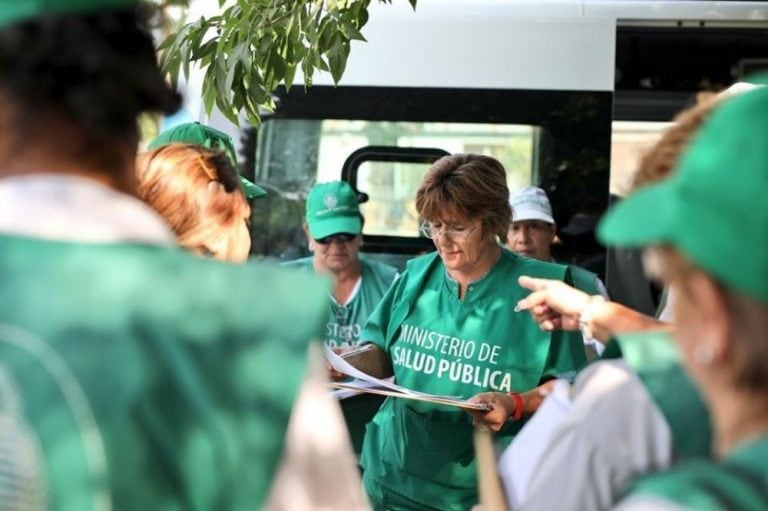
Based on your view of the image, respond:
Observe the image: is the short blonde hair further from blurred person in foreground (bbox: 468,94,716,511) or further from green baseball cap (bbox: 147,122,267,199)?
blurred person in foreground (bbox: 468,94,716,511)

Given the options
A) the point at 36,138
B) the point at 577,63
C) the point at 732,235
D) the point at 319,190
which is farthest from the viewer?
the point at 577,63

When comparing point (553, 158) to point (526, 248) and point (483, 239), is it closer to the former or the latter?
point (526, 248)

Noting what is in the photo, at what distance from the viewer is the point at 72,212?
1.31m

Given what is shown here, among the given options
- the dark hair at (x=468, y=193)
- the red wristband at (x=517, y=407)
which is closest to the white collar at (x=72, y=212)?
the red wristband at (x=517, y=407)

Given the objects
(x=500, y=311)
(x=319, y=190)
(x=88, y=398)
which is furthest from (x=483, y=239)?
(x=88, y=398)

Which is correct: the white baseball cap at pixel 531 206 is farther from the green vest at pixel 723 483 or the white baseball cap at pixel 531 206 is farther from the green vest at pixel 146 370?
the green vest at pixel 723 483

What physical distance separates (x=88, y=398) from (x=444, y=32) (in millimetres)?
4984

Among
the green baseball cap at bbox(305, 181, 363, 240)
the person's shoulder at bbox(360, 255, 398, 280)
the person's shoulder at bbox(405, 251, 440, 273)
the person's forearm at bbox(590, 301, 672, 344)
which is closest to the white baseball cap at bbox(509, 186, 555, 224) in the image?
the person's shoulder at bbox(360, 255, 398, 280)

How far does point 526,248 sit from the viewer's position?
571 cm

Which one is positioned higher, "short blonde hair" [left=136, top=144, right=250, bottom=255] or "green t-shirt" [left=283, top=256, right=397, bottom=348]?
"short blonde hair" [left=136, top=144, right=250, bottom=255]

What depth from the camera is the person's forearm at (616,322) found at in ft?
6.70

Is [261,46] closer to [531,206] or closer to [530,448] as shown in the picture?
[530,448]

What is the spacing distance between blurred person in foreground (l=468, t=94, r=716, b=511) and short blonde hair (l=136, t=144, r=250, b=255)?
108 cm

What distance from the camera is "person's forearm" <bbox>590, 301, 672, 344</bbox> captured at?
2041 millimetres
